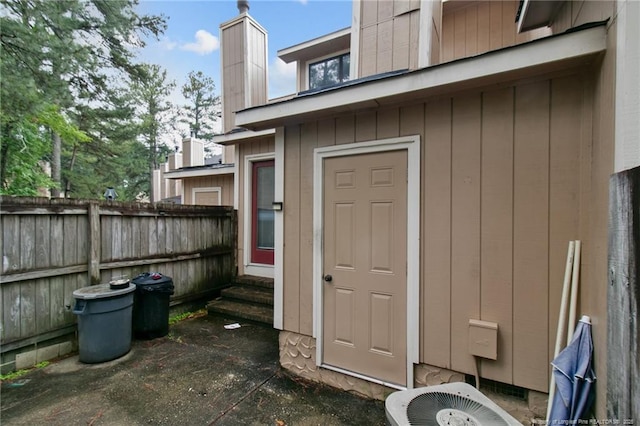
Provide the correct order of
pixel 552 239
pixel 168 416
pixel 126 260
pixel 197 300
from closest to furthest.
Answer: pixel 552 239 < pixel 168 416 < pixel 126 260 < pixel 197 300

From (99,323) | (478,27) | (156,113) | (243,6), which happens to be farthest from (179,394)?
(156,113)

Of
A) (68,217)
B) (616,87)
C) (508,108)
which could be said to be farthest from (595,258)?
(68,217)

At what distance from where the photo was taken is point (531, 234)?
6.68 feet

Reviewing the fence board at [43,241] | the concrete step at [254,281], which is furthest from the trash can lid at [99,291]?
the concrete step at [254,281]

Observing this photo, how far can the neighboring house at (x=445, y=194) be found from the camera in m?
1.77

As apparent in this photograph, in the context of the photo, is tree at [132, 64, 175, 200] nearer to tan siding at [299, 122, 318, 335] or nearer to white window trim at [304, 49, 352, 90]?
white window trim at [304, 49, 352, 90]

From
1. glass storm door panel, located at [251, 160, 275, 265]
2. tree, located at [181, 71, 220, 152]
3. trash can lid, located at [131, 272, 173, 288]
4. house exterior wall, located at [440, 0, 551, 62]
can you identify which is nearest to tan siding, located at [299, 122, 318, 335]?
trash can lid, located at [131, 272, 173, 288]

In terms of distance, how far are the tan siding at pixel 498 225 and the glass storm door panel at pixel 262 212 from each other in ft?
12.4

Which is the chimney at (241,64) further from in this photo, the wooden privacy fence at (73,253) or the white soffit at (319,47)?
the wooden privacy fence at (73,253)

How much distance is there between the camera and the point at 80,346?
10.3ft

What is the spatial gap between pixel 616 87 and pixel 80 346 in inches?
192

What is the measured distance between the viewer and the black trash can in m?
3.67

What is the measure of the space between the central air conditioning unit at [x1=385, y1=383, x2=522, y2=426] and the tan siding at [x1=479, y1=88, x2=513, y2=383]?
73 centimetres

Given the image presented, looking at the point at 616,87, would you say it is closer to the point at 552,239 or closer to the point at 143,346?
the point at 552,239
